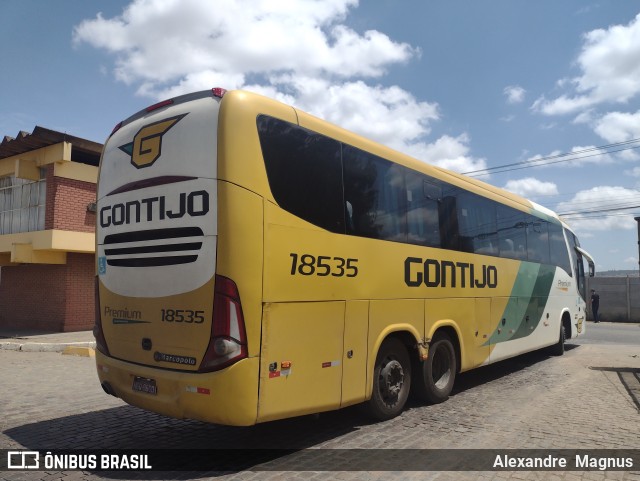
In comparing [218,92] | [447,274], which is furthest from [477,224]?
[218,92]

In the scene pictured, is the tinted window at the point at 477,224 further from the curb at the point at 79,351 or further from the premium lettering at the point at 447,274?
the curb at the point at 79,351

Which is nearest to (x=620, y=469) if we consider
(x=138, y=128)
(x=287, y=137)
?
(x=287, y=137)

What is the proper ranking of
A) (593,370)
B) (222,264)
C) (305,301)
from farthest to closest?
1. (593,370)
2. (305,301)
3. (222,264)

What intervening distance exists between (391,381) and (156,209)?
3639 millimetres

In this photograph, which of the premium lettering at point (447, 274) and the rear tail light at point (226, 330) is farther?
the premium lettering at point (447, 274)

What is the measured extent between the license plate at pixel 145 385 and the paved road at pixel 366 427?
2.50 feet

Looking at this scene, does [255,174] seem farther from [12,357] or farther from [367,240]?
[12,357]

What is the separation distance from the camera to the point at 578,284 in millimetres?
13961

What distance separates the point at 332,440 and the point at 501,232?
5725 millimetres

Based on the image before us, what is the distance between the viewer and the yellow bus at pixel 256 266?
454 centimetres

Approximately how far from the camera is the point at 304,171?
5242 millimetres

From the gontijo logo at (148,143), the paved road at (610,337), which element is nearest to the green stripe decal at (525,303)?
the gontijo logo at (148,143)

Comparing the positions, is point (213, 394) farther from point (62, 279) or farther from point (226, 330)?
point (62, 279)

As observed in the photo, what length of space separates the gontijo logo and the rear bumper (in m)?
2.21
